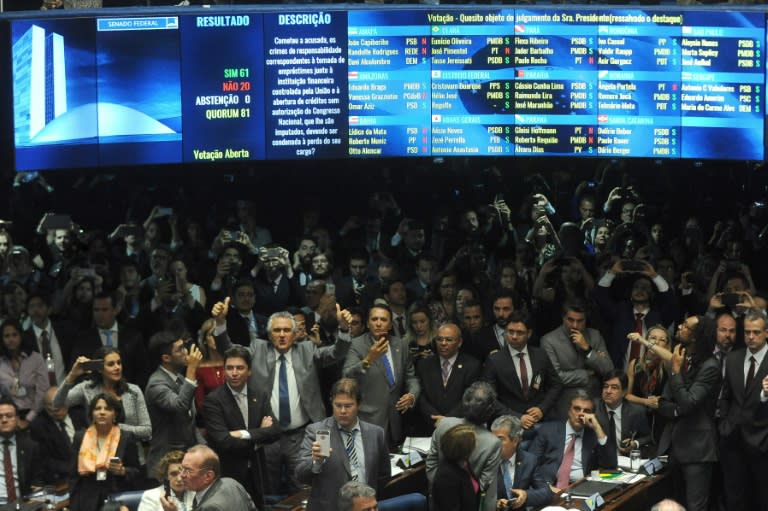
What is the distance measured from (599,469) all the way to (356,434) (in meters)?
1.91

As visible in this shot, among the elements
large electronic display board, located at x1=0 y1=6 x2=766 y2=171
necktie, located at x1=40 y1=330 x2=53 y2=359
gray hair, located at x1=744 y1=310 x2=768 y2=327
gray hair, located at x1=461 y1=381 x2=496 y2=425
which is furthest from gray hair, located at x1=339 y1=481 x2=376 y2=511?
large electronic display board, located at x1=0 y1=6 x2=766 y2=171

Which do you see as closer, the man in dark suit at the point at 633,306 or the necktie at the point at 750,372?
the necktie at the point at 750,372

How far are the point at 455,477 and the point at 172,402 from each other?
6.91 feet

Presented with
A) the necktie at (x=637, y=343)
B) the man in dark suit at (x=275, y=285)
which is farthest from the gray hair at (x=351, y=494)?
the man in dark suit at (x=275, y=285)

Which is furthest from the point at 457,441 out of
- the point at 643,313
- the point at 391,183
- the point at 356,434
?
the point at 391,183

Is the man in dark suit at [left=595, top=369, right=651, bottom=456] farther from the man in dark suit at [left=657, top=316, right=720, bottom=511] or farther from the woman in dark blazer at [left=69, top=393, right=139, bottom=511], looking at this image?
the woman in dark blazer at [left=69, top=393, right=139, bottom=511]

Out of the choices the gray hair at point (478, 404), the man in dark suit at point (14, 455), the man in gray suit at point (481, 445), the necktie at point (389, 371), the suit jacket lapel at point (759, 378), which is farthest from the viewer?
the necktie at point (389, 371)

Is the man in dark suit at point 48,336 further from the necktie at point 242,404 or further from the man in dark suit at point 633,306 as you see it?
the man in dark suit at point 633,306

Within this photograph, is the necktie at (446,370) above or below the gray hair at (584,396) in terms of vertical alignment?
above

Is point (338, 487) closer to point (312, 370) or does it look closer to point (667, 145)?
→ point (312, 370)

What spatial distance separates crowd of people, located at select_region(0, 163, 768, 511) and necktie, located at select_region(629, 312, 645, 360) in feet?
0.04

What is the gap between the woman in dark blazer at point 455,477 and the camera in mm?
7633

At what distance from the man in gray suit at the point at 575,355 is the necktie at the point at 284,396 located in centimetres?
186

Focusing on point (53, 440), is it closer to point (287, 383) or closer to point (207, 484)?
point (287, 383)
